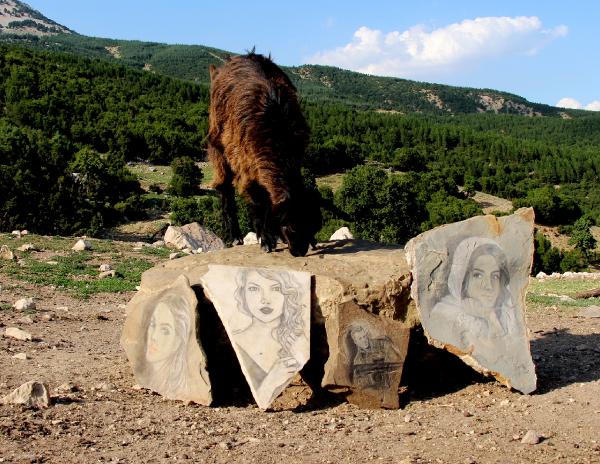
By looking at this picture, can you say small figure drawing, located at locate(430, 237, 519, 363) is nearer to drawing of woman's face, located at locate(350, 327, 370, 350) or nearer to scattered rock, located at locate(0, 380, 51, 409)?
drawing of woman's face, located at locate(350, 327, 370, 350)

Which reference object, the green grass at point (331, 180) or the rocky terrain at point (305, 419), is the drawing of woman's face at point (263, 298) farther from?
the green grass at point (331, 180)

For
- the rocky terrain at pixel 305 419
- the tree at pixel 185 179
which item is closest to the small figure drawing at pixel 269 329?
the rocky terrain at pixel 305 419

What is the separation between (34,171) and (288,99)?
17983 mm

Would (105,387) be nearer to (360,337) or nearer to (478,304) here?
(360,337)

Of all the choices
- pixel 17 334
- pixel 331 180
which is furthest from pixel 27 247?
pixel 331 180


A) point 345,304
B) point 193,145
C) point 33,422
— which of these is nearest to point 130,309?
point 33,422

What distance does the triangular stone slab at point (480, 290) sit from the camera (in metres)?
5.75

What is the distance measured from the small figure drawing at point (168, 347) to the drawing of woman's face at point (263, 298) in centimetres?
58

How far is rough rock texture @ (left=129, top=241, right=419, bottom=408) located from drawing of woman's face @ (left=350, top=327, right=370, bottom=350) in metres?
0.22

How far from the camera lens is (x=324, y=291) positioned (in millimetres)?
5836

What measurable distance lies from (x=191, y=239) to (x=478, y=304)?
1408 centimetres

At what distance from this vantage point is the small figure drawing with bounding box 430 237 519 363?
5.77 metres

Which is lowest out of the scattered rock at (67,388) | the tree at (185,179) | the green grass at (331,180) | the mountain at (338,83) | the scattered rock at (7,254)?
the scattered rock at (67,388)

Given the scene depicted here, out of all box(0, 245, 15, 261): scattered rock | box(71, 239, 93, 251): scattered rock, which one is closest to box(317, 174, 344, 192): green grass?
box(71, 239, 93, 251): scattered rock
